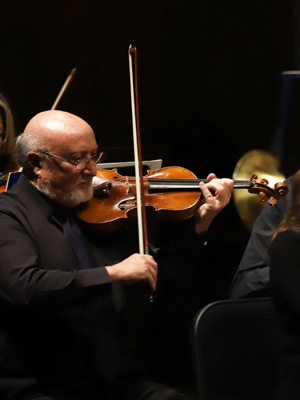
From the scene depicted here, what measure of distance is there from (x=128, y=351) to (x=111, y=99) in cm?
131

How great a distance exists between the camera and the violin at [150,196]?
1.69m

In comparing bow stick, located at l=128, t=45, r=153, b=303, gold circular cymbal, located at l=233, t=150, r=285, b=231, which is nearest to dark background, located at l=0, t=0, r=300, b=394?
gold circular cymbal, located at l=233, t=150, r=285, b=231

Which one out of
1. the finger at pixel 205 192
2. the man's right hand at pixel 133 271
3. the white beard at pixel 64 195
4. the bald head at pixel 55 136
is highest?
the bald head at pixel 55 136

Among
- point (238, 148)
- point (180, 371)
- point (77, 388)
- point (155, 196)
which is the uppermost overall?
point (155, 196)

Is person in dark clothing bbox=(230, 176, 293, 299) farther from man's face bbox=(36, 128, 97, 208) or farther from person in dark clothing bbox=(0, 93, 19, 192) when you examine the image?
person in dark clothing bbox=(0, 93, 19, 192)

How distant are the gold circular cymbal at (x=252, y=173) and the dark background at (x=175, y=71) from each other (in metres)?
0.46

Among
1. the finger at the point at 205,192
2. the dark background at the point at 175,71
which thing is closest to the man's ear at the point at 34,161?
the finger at the point at 205,192

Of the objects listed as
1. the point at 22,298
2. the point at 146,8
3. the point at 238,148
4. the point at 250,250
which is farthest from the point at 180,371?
the point at 146,8

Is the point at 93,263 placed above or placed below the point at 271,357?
above

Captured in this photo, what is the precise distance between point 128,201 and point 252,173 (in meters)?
0.47

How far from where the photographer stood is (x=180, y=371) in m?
2.59

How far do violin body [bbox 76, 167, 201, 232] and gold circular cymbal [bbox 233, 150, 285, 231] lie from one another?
0.88ft

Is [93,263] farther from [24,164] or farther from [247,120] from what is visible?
[247,120]

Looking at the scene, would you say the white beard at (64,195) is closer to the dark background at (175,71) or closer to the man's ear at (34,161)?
the man's ear at (34,161)
